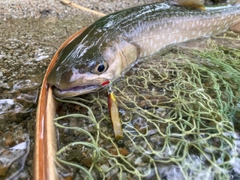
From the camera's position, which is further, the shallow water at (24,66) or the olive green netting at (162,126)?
the shallow water at (24,66)

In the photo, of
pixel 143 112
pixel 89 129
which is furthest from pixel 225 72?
pixel 89 129

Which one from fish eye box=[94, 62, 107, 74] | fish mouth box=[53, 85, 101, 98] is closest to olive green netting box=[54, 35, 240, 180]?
fish mouth box=[53, 85, 101, 98]

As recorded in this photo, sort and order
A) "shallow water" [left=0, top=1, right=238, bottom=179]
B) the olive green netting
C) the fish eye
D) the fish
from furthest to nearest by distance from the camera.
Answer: the fish eye → the fish → "shallow water" [left=0, top=1, right=238, bottom=179] → the olive green netting

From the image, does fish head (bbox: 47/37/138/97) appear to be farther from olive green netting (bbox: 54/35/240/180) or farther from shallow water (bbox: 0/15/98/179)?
shallow water (bbox: 0/15/98/179)

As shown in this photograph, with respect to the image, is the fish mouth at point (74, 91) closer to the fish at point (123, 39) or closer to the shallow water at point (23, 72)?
the fish at point (123, 39)

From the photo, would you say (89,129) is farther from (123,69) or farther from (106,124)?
(123,69)

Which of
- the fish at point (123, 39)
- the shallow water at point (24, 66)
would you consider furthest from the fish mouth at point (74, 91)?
the shallow water at point (24, 66)
